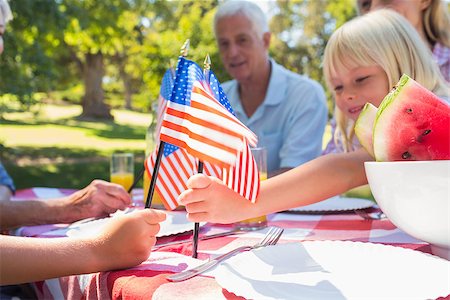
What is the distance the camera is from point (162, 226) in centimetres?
139

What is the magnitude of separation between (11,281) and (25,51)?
8.23 metres

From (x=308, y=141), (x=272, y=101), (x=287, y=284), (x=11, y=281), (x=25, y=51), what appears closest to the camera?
(x=287, y=284)

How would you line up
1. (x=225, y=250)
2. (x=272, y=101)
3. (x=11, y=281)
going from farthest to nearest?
(x=272, y=101)
(x=225, y=250)
(x=11, y=281)

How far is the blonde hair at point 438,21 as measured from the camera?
2770 millimetres

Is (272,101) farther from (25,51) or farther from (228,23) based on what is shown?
(25,51)

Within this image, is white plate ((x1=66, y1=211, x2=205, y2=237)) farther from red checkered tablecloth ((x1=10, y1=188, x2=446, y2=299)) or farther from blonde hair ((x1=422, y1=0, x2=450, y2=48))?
blonde hair ((x1=422, y1=0, x2=450, y2=48))

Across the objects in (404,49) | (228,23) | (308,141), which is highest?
(228,23)

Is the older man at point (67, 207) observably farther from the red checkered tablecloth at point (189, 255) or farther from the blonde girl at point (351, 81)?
the blonde girl at point (351, 81)

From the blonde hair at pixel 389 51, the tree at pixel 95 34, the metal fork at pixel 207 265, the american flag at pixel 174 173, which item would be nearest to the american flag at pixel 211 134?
the metal fork at pixel 207 265

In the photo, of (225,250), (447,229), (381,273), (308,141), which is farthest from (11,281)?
(308,141)

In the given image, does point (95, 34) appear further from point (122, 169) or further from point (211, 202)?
point (211, 202)

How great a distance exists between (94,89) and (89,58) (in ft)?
5.52

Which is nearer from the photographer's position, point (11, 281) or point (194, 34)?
point (11, 281)

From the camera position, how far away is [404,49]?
1776 mm
